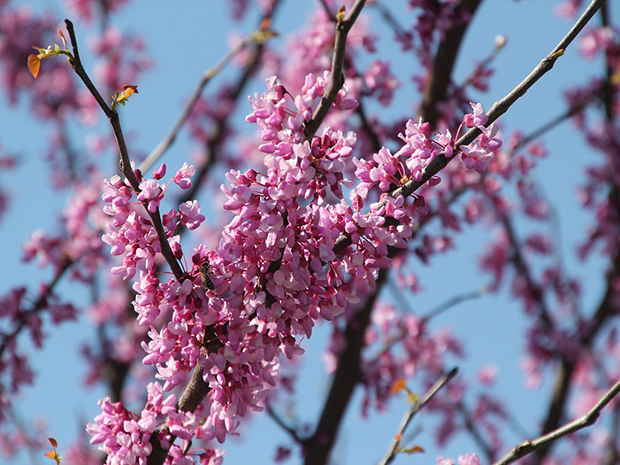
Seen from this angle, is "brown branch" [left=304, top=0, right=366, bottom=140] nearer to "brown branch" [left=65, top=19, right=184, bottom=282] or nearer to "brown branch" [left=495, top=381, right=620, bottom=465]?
"brown branch" [left=65, top=19, right=184, bottom=282]

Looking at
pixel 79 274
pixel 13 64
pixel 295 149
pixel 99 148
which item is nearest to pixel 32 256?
pixel 79 274

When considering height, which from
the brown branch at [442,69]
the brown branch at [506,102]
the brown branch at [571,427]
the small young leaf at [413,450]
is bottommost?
the brown branch at [571,427]

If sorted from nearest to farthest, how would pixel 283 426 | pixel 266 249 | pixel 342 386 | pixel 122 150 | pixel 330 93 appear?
pixel 122 150 < pixel 266 249 < pixel 330 93 < pixel 283 426 < pixel 342 386

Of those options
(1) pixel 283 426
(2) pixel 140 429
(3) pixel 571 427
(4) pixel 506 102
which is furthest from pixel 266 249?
(1) pixel 283 426

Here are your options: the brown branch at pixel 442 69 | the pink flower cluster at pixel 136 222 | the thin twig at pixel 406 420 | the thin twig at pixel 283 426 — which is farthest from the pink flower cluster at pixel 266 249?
the brown branch at pixel 442 69

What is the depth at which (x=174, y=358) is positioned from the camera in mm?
2166

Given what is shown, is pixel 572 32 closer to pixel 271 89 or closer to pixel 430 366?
pixel 271 89

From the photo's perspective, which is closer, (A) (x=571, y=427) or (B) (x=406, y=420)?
(A) (x=571, y=427)

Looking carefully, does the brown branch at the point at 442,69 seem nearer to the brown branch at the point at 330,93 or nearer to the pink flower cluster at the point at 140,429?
the brown branch at the point at 330,93

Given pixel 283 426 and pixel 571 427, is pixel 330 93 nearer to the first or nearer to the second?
pixel 571 427

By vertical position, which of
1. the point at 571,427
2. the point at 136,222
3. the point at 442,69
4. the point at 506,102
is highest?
the point at 442,69

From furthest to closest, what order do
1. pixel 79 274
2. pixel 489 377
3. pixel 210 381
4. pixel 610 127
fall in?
pixel 489 377, pixel 610 127, pixel 79 274, pixel 210 381

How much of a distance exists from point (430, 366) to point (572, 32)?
660cm

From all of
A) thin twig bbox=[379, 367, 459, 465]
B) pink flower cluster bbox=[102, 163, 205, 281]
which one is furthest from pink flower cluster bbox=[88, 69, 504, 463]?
thin twig bbox=[379, 367, 459, 465]
